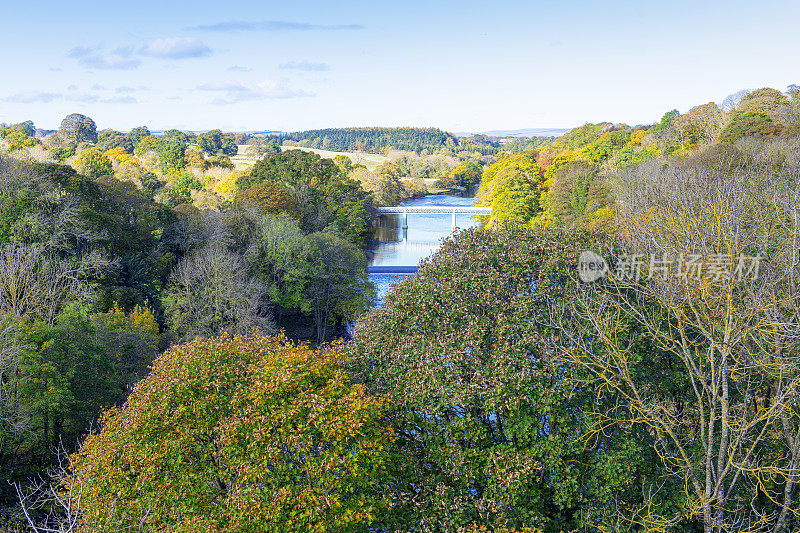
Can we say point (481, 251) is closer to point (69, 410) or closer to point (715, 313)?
point (715, 313)

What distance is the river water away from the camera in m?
53.3

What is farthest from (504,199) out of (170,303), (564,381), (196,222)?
(564,381)

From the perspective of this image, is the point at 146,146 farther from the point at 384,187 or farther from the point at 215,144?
the point at 384,187

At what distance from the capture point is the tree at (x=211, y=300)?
26.2 metres

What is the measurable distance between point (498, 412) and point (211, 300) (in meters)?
19.8

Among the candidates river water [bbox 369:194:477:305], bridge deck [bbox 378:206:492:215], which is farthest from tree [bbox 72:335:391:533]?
bridge deck [bbox 378:206:492:215]

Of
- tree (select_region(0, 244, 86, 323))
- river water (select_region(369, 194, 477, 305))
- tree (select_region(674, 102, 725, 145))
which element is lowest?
river water (select_region(369, 194, 477, 305))

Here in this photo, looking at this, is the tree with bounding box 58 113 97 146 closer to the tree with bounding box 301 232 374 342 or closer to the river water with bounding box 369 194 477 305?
the river water with bounding box 369 194 477 305

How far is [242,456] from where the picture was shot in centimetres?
1043

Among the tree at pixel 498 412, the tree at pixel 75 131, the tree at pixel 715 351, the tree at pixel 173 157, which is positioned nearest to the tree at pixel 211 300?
the tree at pixel 498 412

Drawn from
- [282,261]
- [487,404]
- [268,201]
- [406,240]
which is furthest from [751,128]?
[487,404]

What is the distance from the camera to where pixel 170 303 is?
2688 centimetres

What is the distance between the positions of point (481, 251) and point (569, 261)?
2231 mm

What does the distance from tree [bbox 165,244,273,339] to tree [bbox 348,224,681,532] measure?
576 inches
